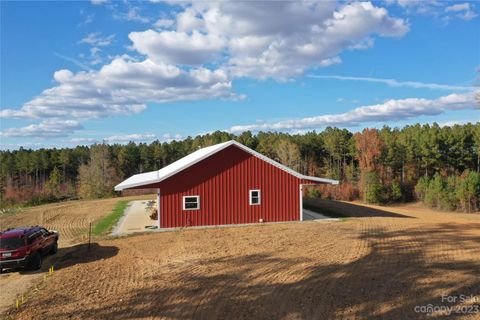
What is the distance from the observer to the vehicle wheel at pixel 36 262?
14604mm

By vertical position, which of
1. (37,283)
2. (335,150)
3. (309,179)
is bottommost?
(37,283)

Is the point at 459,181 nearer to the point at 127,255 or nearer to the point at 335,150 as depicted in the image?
the point at 335,150

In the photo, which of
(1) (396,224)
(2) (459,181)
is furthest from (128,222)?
(2) (459,181)

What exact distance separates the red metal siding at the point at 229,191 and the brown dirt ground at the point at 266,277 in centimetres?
326

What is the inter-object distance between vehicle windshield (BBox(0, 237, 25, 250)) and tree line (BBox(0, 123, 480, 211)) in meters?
33.2

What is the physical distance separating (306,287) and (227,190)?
1237cm

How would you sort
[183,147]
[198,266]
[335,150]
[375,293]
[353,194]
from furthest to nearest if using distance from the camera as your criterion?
[183,147], [335,150], [353,194], [198,266], [375,293]

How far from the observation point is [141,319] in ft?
30.2

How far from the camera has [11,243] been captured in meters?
14.3

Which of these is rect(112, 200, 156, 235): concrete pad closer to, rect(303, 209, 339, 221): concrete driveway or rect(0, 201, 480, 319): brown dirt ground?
rect(0, 201, 480, 319): brown dirt ground

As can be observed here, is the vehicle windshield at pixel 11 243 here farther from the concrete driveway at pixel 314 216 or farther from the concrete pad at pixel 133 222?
the concrete driveway at pixel 314 216

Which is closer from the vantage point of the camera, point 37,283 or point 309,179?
point 37,283

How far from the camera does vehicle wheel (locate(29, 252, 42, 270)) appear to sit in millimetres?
14604

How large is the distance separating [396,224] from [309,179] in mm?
5417
